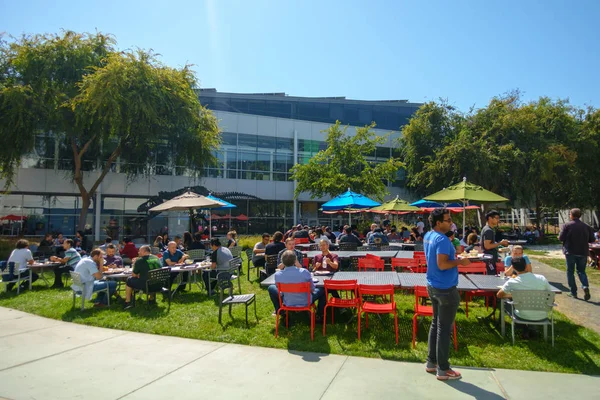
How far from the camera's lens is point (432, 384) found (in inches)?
179

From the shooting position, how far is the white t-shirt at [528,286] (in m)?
5.77

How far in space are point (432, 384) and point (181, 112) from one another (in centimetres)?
1999

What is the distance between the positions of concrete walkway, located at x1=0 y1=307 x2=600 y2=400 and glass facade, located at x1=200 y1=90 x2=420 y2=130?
123 ft

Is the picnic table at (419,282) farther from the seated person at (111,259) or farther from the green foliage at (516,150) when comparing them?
the green foliage at (516,150)

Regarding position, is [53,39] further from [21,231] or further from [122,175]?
[21,231]

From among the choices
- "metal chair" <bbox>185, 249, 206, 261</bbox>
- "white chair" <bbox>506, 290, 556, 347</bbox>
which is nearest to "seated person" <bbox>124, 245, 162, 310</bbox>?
"metal chair" <bbox>185, 249, 206, 261</bbox>

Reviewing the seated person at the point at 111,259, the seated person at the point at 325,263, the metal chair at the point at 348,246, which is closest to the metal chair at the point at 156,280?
the seated person at the point at 111,259

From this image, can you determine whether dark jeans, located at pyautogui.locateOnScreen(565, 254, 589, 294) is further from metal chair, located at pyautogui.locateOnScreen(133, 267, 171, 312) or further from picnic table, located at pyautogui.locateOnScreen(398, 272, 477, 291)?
metal chair, located at pyautogui.locateOnScreen(133, 267, 171, 312)

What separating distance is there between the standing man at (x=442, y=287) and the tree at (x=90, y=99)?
1793cm

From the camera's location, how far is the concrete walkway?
435 centimetres

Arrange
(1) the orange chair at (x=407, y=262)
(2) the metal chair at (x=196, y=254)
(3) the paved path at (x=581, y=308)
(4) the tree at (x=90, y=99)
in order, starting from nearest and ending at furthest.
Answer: (3) the paved path at (x=581, y=308), (1) the orange chair at (x=407, y=262), (2) the metal chair at (x=196, y=254), (4) the tree at (x=90, y=99)

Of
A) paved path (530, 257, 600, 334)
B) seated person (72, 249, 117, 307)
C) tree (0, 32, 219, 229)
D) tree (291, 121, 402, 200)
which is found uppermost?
tree (0, 32, 219, 229)

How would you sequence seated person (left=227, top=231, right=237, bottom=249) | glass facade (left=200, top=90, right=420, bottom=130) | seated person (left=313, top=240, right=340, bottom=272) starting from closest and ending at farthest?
seated person (left=313, top=240, right=340, bottom=272)
seated person (left=227, top=231, right=237, bottom=249)
glass facade (left=200, top=90, right=420, bottom=130)

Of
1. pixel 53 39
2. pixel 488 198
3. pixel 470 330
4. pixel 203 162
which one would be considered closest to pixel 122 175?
pixel 203 162
